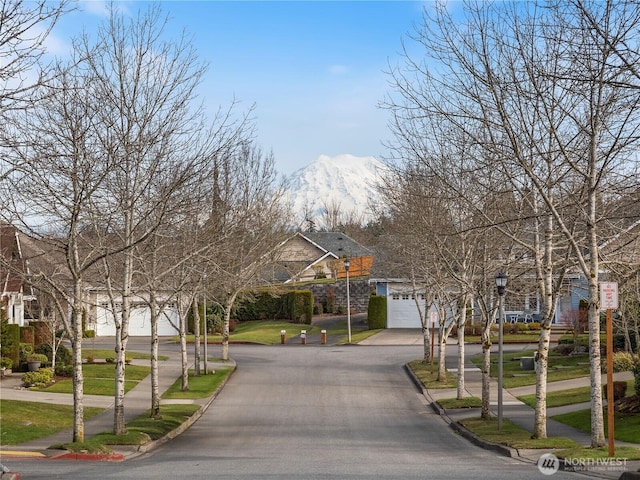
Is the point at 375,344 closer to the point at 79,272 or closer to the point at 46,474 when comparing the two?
the point at 79,272

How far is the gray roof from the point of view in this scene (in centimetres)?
8275

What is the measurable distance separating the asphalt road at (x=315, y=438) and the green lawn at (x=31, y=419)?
3.53m

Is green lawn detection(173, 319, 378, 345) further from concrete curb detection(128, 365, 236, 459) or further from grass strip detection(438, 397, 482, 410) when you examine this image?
grass strip detection(438, 397, 482, 410)

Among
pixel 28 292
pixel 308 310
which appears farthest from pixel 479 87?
pixel 308 310

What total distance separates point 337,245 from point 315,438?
202ft

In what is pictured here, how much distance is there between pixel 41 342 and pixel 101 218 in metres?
24.6

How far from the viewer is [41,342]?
42219 millimetres

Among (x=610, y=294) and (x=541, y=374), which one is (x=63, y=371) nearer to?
(x=541, y=374)

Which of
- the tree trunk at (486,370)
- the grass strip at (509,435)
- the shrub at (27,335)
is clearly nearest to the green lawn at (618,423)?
the grass strip at (509,435)

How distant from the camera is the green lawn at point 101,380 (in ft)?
106

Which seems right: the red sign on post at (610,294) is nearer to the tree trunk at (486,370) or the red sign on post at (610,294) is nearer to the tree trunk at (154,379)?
the tree trunk at (486,370)

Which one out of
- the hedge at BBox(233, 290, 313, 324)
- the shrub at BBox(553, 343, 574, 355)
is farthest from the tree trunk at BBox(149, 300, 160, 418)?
the hedge at BBox(233, 290, 313, 324)

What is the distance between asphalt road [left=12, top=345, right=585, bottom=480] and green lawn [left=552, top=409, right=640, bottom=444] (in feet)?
10.5

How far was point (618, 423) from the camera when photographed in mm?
21828
